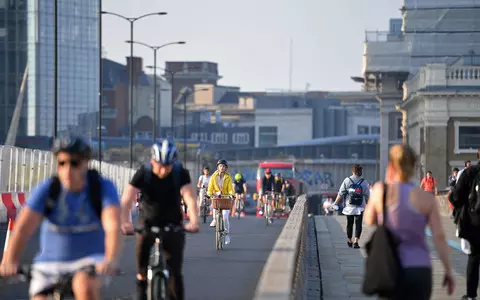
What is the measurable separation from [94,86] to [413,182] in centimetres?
16797

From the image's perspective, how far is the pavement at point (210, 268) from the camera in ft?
57.2

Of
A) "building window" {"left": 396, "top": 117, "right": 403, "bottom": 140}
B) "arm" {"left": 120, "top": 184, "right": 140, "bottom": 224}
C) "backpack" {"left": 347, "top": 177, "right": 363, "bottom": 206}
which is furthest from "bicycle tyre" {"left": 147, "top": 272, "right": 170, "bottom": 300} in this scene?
"building window" {"left": 396, "top": 117, "right": 403, "bottom": 140}

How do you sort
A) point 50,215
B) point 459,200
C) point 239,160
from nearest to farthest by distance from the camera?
point 50,215 < point 459,200 < point 239,160

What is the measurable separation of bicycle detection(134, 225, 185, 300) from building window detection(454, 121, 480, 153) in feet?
256

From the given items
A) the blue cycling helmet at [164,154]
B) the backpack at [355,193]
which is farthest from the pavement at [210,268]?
the blue cycling helmet at [164,154]

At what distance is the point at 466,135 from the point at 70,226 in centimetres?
8206

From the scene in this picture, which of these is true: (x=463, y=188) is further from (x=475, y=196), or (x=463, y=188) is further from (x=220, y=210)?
(x=220, y=210)

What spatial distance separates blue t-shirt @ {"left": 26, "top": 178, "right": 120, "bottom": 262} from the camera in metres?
8.82

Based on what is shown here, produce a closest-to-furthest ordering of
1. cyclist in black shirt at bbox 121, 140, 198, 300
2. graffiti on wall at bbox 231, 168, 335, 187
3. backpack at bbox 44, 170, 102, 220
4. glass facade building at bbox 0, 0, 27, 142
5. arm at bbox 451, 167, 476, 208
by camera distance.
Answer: backpack at bbox 44, 170, 102, 220, cyclist in black shirt at bbox 121, 140, 198, 300, arm at bbox 451, 167, 476, 208, glass facade building at bbox 0, 0, 27, 142, graffiti on wall at bbox 231, 168, 335, 187

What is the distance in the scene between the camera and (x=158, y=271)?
38.8 ft

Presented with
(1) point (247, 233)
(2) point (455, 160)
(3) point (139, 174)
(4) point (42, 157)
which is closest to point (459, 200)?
(3) point (139, 174)

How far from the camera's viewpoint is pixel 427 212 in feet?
31.0

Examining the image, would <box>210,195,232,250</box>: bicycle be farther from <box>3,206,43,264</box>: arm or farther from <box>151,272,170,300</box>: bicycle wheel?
<box>3,206,43,264</box>: arm

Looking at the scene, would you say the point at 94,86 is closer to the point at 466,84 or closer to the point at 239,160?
the point at 239,160
